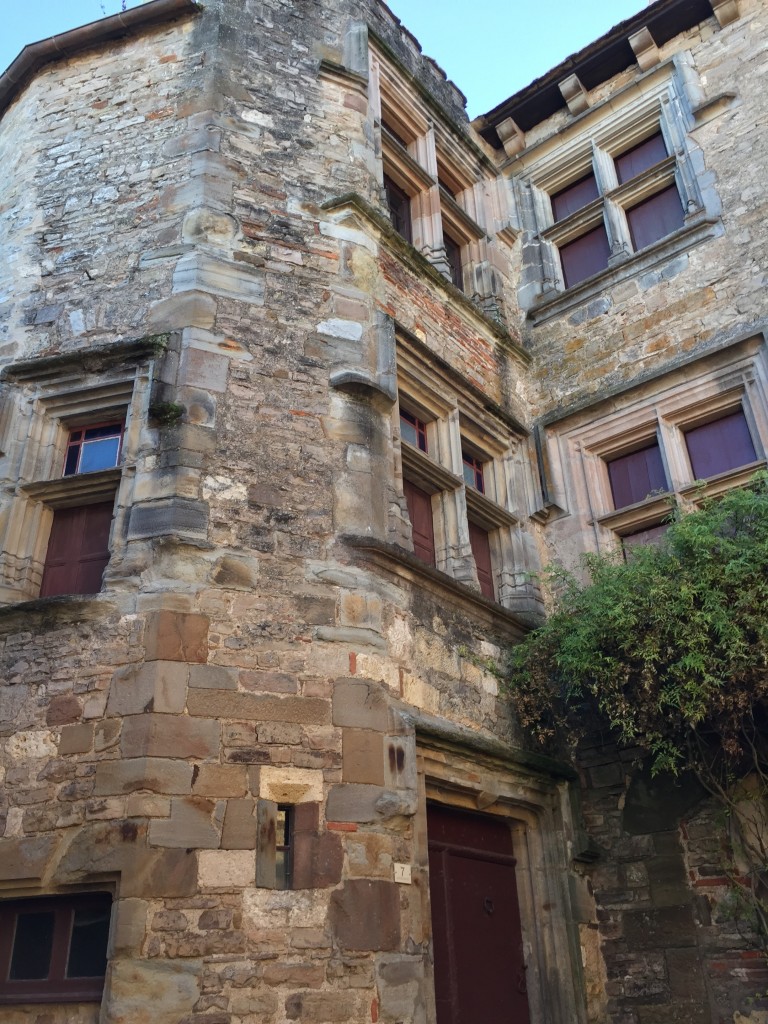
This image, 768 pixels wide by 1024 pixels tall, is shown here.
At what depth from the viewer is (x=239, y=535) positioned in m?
5.14

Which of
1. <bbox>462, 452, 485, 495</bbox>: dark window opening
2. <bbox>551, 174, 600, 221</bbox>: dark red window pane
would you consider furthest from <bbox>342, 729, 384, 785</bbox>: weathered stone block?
<bbox>551, 174, 600, 221</bbox>: dark red window pane

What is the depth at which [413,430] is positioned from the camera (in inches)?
277

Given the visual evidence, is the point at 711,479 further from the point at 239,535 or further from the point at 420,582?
the point at 239,535

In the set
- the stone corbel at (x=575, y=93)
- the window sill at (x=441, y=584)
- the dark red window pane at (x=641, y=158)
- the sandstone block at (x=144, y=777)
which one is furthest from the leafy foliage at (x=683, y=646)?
the stone corbel at (x=575, y=93)

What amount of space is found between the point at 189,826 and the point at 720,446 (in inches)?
192

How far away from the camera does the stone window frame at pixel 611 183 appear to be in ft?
26.3

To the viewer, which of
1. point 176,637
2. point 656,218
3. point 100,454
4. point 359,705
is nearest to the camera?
point 176,637

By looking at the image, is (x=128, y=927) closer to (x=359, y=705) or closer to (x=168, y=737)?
(x=168, y=737)

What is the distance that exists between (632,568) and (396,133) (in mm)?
5268

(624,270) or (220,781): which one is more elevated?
(624,270)

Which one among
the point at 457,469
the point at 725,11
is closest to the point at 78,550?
the point at 457,469

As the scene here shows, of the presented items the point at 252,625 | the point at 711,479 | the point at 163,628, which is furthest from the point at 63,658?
the point at 711,479

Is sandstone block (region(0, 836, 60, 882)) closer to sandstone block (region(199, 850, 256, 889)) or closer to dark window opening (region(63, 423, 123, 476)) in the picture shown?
sandstone block (region(199, 850, 256, 889))

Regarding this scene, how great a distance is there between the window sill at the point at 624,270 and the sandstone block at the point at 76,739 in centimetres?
583
